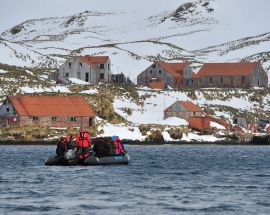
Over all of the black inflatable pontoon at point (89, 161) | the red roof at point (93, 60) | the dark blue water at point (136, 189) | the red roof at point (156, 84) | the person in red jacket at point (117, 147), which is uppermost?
the red roof at point (93, 60)

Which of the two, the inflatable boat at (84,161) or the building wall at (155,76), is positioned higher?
the building wall at (155,76)

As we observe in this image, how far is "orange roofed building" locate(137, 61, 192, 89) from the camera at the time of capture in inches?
7392

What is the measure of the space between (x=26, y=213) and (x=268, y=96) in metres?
136

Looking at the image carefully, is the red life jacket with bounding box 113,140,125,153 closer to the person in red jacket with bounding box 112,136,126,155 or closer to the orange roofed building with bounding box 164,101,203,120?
the person in red jacket with bounding box 112,136,126,155

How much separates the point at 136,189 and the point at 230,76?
5440 inches

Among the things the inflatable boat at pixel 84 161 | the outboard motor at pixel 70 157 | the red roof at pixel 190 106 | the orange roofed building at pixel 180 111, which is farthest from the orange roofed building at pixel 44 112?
the outboard motor at pixel 70 157

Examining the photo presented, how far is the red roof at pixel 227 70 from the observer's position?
188000 millimetres

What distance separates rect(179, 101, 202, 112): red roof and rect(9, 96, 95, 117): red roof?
17.4 m

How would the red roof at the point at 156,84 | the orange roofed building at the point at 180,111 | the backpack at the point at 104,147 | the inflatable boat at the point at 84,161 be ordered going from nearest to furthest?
the inflatable boat at the point at 84,161
the backpack at the point at 104,147
the orange roofed building at the point at 180,111
the red roof at the point at 156,84

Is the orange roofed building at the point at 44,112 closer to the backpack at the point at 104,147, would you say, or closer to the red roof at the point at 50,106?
the red roof at the point at 50,106

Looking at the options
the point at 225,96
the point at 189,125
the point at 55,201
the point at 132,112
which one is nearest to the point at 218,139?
the point at 189,125

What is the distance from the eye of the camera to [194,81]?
627 feet

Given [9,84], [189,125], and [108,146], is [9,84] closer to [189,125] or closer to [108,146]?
[189,125]

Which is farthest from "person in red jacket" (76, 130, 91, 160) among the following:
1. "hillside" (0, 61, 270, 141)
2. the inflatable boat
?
"hillside" (0, 61, 270, 141)
